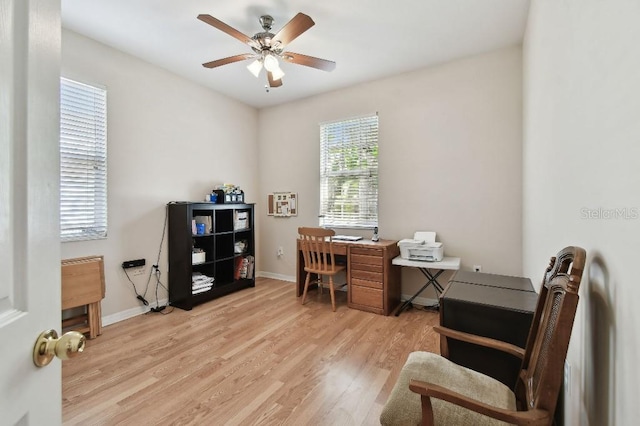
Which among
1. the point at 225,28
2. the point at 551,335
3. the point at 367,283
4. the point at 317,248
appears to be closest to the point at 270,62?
the point at 225,28

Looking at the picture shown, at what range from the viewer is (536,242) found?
204 cm

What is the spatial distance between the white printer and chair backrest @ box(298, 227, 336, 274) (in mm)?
826

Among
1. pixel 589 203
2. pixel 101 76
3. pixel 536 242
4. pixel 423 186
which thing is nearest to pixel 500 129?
pixel 423 186

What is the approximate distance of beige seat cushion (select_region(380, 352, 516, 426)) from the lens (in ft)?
3.53

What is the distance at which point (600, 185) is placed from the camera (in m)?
0.88

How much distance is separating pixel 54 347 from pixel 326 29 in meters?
2.92

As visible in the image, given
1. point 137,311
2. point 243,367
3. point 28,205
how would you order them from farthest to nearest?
point 137,311
point 243,367
point 28,205

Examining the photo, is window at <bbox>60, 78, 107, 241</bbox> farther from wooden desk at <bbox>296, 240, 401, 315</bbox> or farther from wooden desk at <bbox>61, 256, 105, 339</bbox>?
wooden desk at <bbox>296, 240, 401, 315</bbox>

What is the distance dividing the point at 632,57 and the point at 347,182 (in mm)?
3351

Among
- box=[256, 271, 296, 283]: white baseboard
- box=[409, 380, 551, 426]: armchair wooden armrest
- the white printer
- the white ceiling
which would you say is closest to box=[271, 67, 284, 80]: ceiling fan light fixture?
the white ceiling

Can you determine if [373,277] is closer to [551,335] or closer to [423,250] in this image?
[423,250]

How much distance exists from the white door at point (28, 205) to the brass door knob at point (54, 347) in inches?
0.5

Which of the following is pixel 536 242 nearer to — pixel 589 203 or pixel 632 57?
pixel 589 203

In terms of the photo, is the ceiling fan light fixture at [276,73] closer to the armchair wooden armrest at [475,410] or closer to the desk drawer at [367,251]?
the desk drawer at [367,251]
